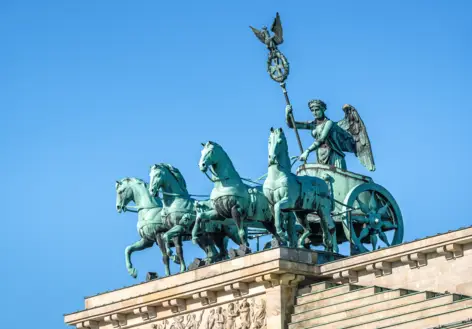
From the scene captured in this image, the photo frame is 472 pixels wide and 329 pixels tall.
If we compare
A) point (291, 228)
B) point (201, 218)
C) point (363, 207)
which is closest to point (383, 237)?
point (363, 207)

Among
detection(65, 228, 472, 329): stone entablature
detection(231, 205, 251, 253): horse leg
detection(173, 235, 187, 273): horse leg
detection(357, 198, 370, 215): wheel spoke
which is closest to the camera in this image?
detection(65, 228, 472, 329): stone entablature

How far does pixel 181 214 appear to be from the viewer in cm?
5434

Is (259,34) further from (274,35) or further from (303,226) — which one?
(303,226)

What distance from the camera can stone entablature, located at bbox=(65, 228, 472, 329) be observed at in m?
48.4

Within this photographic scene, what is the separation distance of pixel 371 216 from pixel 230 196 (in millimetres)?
4238

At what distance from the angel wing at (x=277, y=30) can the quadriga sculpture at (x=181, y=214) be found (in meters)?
4.68

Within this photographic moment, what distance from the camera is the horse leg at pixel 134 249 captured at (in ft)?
183

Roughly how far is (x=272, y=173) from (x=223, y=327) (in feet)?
12.8

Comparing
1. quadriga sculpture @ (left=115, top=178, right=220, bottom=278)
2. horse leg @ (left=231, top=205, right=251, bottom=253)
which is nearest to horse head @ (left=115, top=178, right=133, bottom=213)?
quadriga sculpture @ (left=115, top=178, right=220, bottom=278)

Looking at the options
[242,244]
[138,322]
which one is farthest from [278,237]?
[138,322]

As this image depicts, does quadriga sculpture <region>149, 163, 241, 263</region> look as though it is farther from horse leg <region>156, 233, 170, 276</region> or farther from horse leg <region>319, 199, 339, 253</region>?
horse leg <region>319, 199, 339, 253</region>

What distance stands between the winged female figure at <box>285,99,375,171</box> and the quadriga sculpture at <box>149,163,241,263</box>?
9.94ft

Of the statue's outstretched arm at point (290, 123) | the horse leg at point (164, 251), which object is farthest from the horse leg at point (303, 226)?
the statue's outstretched arm at point (290, 123)

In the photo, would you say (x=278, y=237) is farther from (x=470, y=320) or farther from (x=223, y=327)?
(x=470, y=320)
